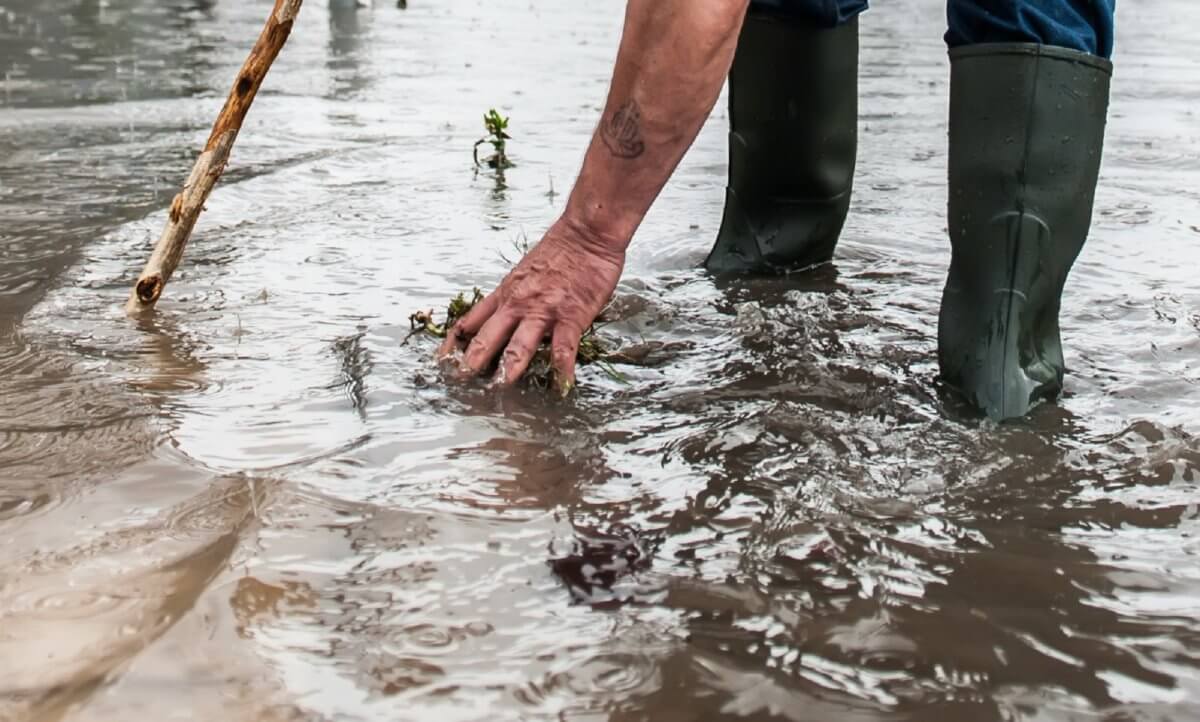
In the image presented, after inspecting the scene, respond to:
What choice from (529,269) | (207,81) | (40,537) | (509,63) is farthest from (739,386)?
(509,63)

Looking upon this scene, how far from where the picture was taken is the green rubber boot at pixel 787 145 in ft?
10.4

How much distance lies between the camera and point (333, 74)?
276 inches

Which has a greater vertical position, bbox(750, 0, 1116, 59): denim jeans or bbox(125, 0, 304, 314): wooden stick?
bbox(750, 0, 1116, 59): denim jeans

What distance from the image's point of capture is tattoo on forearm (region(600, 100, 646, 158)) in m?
2.24

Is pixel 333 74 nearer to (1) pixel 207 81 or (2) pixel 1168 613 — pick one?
(1) pixel 207 81

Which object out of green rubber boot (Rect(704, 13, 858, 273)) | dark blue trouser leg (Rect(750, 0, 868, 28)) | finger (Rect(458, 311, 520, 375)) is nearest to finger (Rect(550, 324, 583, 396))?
finger (Rect(458, 311, 520, 375))

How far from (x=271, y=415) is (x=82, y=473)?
0.34 meters

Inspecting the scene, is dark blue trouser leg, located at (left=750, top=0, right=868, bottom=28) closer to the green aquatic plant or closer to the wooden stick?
the wooden stick

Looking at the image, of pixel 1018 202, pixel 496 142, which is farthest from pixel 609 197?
pixel 496 142

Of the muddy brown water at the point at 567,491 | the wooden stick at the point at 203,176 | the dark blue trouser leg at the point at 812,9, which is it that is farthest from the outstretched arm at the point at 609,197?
the dark blue trouser leg at the point at 812,9

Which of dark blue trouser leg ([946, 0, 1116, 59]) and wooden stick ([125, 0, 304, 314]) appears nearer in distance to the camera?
dark blue trouser leg ([946, 0, 1116, 59])

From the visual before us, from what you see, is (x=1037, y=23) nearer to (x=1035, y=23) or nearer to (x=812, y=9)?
(x=1035, y=23)

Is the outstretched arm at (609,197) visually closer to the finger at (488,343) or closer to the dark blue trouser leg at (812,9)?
the finger at (488,343)

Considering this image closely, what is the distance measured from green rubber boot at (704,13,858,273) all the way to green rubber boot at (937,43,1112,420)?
0.88m
